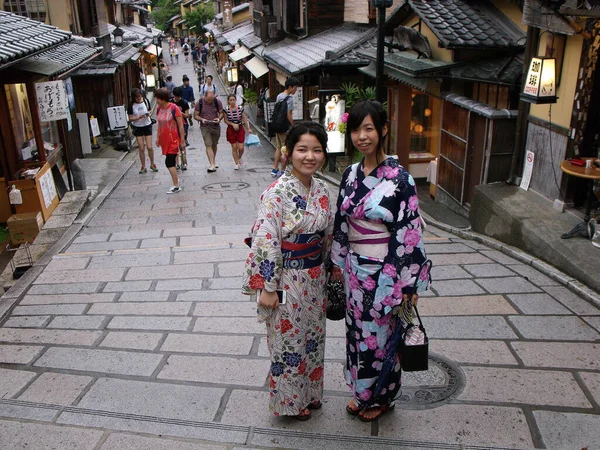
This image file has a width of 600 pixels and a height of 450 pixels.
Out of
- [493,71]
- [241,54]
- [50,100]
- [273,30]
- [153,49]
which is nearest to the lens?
[493,71]

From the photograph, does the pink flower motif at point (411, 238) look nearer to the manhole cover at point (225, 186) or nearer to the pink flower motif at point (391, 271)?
the pink flower motif at point (391, 271)

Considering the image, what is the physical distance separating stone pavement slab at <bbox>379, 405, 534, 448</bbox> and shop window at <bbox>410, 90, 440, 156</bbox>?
10.8m

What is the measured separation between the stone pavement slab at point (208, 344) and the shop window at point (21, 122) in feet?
24.4

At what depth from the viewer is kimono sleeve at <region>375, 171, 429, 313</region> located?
361 cm

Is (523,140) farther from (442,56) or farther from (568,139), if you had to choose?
(442,56)

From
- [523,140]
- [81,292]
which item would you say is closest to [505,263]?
[523,140]

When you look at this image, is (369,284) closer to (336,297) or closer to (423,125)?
(336,297)

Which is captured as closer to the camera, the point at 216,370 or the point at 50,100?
the point at 216,370

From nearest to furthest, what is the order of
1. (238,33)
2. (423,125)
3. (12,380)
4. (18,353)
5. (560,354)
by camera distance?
(12,380) → (560,354) → (18,353) → (423,125) → (238,33)

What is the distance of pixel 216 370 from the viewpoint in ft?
15.3

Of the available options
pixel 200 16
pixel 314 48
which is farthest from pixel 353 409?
pixel 200 16

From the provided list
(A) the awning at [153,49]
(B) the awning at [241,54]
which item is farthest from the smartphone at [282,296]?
(A) the awning at [153,49]

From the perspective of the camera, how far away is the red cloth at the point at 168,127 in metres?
11.7

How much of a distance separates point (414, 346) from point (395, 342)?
185 mm
